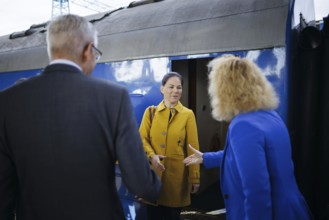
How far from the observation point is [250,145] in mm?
1543

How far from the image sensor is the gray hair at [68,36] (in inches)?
52.1

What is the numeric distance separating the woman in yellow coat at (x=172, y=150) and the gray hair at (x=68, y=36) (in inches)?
55.7

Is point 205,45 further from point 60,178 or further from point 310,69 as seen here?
point 60,178

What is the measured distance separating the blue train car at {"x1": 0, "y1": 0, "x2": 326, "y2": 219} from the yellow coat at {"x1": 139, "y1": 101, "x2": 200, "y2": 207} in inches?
22.0

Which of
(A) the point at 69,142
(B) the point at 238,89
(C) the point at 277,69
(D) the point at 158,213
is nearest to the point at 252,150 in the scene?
(B) the point at 238,89

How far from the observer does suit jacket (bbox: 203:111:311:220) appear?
5.07ft

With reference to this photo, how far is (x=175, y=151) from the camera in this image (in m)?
2.63

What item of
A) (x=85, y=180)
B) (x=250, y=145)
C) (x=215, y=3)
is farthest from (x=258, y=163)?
(x=215, y=3)

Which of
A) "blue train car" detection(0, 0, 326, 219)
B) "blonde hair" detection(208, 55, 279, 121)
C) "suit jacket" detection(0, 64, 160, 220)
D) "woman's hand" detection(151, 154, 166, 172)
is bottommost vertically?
"woman's hand" detection(151, 154, 166, 172)

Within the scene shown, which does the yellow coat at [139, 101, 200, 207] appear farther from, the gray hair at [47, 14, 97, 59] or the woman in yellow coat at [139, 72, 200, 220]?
the gray hair at [47, 14, 97, 59]

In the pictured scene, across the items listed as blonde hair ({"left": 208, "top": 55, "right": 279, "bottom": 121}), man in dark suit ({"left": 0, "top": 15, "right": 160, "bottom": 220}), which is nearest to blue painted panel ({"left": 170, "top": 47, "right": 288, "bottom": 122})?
blonde hair ({"left": 208, "top": 55, "right": 279, "bottom": 121})

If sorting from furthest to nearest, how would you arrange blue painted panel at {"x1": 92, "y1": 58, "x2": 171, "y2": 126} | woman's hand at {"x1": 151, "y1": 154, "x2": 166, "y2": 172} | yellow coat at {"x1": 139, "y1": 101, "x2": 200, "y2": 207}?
blue painted panel at {"x1": 92, "y1": 58, "x2": 171, "y2": 126} < yellow coat at {"x1": 139, "y1": 101, "x2": 200, "y2": 207} < woman's hand at {"x1": 151, "y1": 154, "x2": 166, "y2": 172}

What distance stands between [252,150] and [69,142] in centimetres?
95

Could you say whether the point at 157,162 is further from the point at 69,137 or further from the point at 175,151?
the point at 69,137
